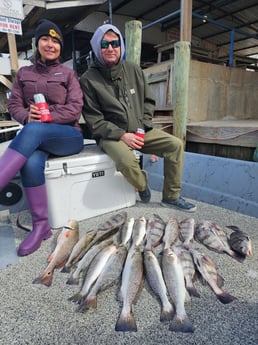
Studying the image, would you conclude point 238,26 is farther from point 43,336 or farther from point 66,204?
point 43,336

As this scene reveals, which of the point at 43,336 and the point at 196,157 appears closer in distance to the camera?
the point at 43,336

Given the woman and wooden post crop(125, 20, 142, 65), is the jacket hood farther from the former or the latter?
wooden post crop(125, 20, 142, 65)

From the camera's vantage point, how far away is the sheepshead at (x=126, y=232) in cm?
177

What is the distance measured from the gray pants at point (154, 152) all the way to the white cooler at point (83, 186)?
0.12 metres

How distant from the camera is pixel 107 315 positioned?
117 centimetres

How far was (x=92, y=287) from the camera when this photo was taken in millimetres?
1326

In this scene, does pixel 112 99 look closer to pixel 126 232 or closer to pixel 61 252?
pixel 126 232

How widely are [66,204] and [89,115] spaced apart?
822mm

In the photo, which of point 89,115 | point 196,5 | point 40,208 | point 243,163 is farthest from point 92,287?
point 196,5

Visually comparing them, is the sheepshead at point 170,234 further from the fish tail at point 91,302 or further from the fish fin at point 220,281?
the fish tail at point 91,302

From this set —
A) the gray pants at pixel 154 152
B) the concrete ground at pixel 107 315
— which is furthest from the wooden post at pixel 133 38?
the concrete ground at pixel 107 315

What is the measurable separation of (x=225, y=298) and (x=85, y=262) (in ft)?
2.66

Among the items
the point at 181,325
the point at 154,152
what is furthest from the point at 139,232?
the point at 154,152

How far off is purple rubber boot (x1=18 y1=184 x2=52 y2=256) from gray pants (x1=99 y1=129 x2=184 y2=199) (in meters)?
0.66
